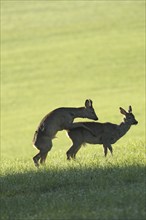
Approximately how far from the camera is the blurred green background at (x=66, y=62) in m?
29.6

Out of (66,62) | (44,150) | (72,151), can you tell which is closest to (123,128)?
(72,151)

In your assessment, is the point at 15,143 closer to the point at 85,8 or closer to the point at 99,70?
the point at 99,70

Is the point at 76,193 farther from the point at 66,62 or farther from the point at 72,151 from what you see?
the point at 66,62

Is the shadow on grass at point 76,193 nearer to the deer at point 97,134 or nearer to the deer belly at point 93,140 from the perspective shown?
the deer at point 97,134

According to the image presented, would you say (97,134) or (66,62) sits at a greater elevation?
(66,62)

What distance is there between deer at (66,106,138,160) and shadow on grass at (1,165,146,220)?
2.07m

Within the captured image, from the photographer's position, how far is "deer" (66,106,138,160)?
13.4 metres

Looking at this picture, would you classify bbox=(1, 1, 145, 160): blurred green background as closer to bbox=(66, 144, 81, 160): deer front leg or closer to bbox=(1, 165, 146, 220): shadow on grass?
bbox=(66, 144, 81, 160): deer front leg

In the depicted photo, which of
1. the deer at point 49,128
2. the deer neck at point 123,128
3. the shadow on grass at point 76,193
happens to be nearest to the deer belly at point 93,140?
the deer at point 49,128

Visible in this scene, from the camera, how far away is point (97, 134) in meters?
13.7

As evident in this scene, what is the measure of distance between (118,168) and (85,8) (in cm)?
3865

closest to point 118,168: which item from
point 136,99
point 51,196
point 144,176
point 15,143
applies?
point 144,176

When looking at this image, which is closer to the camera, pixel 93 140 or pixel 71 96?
pixel 93 140

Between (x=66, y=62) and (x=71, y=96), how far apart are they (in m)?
6.46
